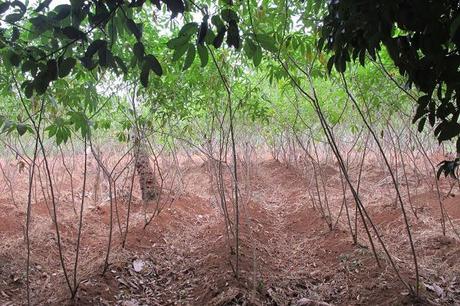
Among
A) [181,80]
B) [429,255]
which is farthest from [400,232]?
[181,80]

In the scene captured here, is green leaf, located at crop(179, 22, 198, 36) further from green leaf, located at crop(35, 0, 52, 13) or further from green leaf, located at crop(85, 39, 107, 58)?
green leaf, located at crop(35, 0, 52, 13)

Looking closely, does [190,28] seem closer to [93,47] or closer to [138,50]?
[138,50]

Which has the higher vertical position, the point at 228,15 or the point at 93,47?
the point at 228,15

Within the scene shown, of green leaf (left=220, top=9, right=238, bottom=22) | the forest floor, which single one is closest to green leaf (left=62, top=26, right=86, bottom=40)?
green leaf (left=220, top=9, right=238, bottom=22)

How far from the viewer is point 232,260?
423cm

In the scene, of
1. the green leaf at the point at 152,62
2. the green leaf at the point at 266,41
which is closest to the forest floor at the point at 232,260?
the green leaf at the point at 266,41

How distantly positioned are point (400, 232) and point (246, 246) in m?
2.32

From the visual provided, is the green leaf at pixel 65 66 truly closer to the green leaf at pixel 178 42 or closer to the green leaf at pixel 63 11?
the green leaf at pixel 63 11

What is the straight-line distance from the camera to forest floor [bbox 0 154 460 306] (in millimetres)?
3480

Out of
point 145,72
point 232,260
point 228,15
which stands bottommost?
point 232,260

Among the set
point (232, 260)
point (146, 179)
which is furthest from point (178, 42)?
point (146, 179)

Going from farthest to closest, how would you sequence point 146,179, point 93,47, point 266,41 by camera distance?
point 146,179
point 266,41
point 93,47

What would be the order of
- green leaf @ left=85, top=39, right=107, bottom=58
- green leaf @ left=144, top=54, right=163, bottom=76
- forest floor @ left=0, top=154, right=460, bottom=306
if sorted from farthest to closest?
forest floor @ left=0, top=154, right=460, bottom=306 → green leaf @ left=144, top=54, right=163, bottom=76 → green leaf @ left=85, top=39, right=107, bottom=58

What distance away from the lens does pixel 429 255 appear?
445 cm
